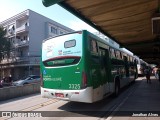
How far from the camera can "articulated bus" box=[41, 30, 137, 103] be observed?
778 cm

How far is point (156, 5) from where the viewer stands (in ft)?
25.1

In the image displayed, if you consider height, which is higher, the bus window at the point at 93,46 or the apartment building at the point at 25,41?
the apartment building at the point at 25,41

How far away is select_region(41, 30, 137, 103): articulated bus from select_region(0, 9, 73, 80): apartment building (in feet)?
95.9

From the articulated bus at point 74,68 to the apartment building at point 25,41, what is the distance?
29.2 meters

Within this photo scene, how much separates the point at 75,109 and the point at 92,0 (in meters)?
4.70

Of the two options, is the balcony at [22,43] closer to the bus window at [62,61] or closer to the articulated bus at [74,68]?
the articulated bus at [74,68]

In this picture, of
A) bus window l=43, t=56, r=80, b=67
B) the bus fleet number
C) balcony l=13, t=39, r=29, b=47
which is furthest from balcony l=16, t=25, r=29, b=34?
the bus fleet number

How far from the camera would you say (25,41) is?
39375 millimetres

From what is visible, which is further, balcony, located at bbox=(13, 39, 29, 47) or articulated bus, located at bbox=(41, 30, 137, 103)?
balcony, located at bbox=(13, 39, 29, 47)

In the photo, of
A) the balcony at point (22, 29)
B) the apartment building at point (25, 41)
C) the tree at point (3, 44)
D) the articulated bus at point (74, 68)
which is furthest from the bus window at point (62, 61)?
the balcony at point (22, 29)

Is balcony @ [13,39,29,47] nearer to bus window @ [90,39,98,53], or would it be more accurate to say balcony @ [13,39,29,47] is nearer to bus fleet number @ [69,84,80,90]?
bus window @ [90,39,98,53]

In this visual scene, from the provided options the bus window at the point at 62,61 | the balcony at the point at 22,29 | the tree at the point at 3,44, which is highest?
the balcony at the point at 22,29

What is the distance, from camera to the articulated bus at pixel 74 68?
7.78 meters

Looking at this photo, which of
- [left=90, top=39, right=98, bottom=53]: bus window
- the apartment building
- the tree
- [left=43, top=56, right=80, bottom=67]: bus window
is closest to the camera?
[left=43, top=56, right=80, bottom=67]: bus window
